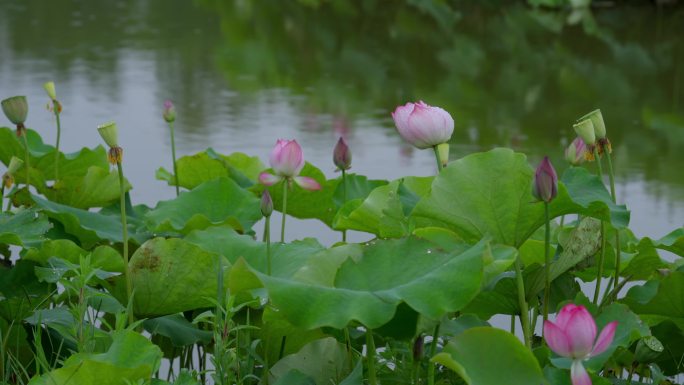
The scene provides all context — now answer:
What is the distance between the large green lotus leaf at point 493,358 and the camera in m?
1.00

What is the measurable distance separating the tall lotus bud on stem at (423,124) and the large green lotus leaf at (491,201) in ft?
0.12

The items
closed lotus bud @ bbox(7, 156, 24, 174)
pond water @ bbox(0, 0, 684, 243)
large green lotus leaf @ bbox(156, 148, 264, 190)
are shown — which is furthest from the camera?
pond water @ bbox(0, 0, 684, 243)

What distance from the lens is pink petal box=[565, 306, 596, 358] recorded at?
855 mm

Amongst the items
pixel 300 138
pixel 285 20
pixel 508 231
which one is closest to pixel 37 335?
pixel 508 231

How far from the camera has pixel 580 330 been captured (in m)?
0.86

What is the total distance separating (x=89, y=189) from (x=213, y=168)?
194 millimetres

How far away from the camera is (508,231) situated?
1.19 meters

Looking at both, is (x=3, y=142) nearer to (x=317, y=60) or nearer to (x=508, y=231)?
(x=508, y=231)

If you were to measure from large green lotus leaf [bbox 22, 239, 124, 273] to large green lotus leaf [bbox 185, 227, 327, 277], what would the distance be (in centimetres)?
9

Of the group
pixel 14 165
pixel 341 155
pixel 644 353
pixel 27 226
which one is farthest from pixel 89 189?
pixel 644 353

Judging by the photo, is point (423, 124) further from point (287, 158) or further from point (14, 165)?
point (14, 165)

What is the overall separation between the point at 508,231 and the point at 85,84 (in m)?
2.89

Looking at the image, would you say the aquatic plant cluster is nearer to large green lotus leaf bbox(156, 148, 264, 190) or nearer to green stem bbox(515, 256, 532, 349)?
green stem bbox(515, 256, 532, 349)

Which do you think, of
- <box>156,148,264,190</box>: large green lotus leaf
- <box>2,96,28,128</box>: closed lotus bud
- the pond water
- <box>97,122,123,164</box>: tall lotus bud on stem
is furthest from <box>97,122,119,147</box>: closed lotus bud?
the pond water
